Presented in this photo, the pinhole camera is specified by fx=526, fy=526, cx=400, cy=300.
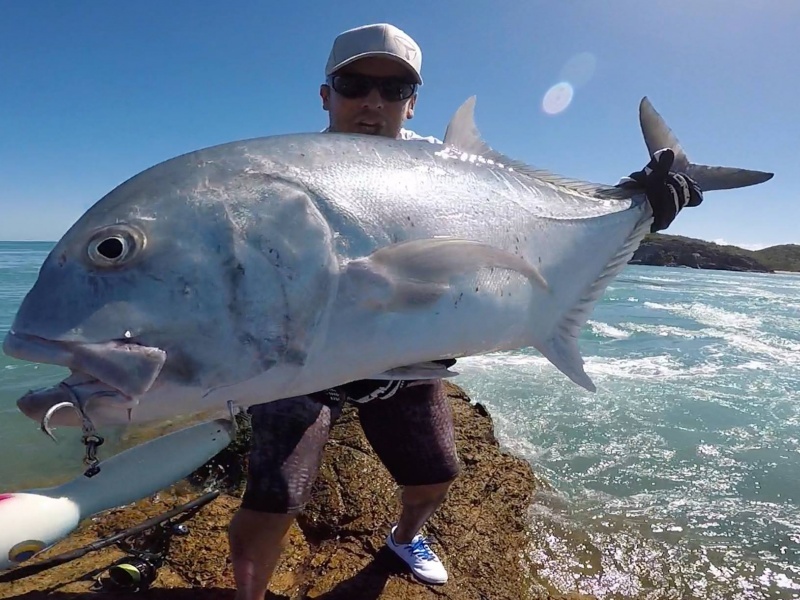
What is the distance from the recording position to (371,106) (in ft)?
9.40

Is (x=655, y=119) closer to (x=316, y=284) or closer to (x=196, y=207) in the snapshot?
(x=316, y=284)

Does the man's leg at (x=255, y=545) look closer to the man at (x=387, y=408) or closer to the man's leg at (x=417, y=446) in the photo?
the man at (x=387, y=408)

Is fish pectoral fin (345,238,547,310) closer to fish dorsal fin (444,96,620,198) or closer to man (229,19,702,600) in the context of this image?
fish dorsal fin (444,96,620,198)

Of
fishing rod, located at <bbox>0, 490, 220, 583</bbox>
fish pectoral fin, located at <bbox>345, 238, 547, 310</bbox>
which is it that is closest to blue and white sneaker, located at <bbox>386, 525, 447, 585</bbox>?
fishing rod, located at <bbox>0, 490, 220, 583</bbox>

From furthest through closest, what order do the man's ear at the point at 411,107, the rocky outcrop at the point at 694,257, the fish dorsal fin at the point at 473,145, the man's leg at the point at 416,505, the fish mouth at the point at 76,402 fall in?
the rocky outcrop at the point at 694,257 < the man's ear at the point at 411,107 < the man's leg at the point at 416,505 < the fish dorsal fin at the point at 473,145 < the fish mouth at the point at 76,402

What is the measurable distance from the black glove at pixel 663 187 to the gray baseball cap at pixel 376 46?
4.35 feet

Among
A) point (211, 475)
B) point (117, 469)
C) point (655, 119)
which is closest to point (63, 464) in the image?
point (211, 475)

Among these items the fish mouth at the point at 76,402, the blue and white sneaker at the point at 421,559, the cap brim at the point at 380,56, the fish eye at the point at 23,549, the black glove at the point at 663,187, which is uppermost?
the cap brim at the point at 380,56

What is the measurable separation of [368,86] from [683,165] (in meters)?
1.81

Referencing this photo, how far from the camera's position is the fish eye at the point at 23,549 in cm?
189

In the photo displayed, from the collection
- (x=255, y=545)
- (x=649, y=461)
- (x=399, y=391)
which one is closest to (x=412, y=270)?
(x=399, y=391)

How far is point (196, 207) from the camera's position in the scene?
1.43m

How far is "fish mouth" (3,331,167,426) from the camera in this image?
1229mm

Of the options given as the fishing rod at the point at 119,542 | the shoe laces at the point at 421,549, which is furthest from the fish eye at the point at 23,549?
the shoe laces at the point at 421,549
